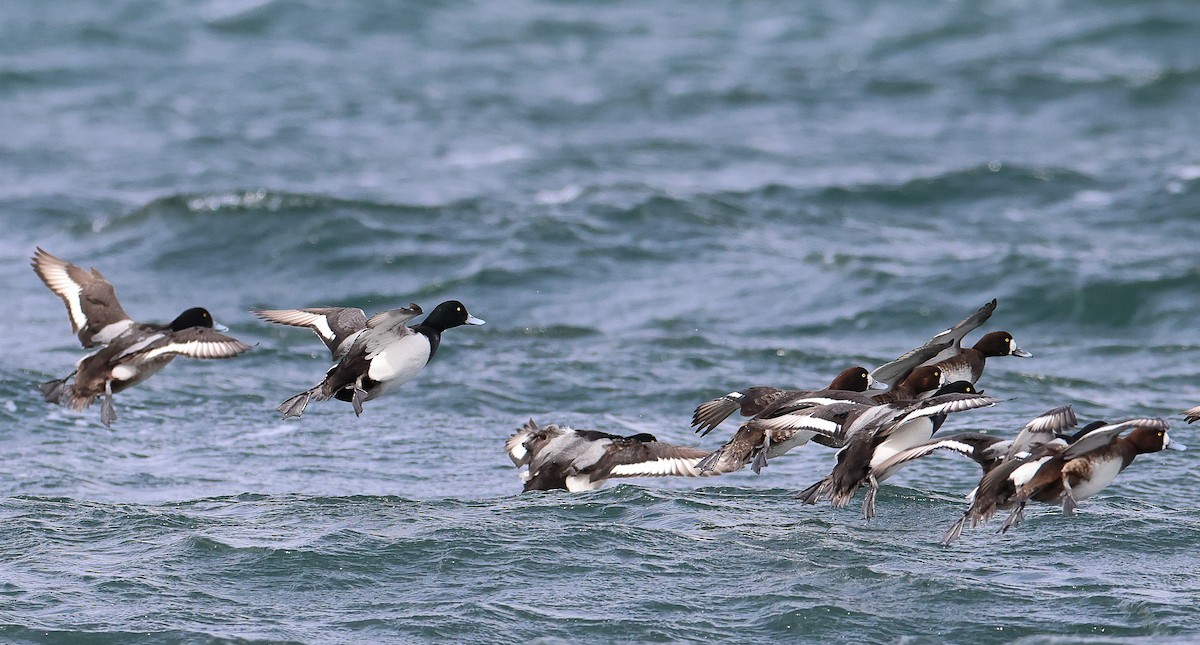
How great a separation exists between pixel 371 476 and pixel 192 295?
6.43 meters

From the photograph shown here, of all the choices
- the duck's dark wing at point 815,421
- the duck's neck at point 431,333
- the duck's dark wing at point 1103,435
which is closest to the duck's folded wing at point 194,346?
the duck's neck at point 431,333

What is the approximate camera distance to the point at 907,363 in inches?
404

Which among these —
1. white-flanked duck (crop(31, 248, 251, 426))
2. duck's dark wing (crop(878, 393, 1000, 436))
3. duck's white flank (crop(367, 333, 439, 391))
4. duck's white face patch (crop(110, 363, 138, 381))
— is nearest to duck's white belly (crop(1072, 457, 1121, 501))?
duck's dark wing (crop(878, 393, 1000, 436))

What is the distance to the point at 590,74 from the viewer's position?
27.2m

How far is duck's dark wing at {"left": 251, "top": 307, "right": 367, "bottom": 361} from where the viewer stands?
9836 mm

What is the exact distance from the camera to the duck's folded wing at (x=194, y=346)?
903 centimetres

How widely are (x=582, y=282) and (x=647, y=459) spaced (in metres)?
7.38

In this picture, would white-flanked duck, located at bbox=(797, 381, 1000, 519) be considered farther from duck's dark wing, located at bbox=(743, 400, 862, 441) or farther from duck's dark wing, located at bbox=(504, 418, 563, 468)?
duck's dark wing, located at bbox=(504, 418, 563, 468)

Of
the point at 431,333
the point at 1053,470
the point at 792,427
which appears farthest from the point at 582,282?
the point at 1053,470

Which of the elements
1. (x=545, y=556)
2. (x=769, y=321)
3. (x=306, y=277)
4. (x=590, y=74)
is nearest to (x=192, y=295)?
(x=306, y=277)

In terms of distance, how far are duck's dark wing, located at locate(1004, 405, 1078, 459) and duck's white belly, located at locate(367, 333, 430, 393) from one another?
11.9 ft

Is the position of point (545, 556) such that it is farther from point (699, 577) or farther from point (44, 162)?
point (44, 162)

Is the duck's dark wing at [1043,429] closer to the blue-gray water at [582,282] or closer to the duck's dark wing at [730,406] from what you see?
the blue-gray water at [582,282]

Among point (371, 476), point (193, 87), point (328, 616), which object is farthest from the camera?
point (193, 87)
